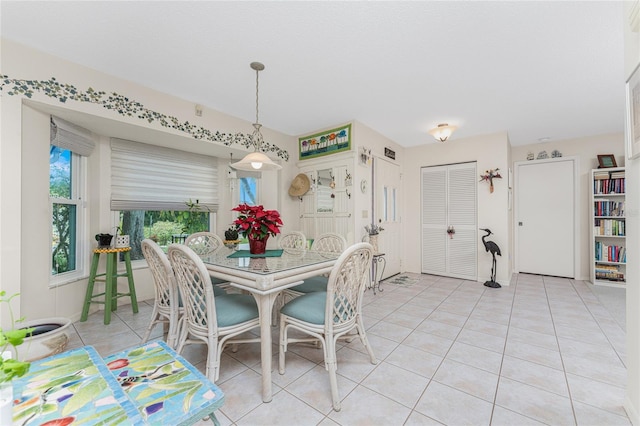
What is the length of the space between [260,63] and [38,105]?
189cm

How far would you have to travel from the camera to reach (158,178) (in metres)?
3.46

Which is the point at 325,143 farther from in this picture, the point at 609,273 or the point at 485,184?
the point at 609,273

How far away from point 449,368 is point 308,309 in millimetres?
1152

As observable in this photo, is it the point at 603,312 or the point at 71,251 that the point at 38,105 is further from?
the point at 603,312

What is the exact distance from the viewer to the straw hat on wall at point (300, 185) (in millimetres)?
4137

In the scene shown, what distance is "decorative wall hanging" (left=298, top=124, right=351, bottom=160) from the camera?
12.4 feet

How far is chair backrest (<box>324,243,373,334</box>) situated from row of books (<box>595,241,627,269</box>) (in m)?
4.71

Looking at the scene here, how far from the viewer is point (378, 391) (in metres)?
1.69

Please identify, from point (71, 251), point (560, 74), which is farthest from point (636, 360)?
point (71, 251)

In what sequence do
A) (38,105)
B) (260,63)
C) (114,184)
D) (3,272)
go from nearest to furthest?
(3,272)
(38,105)
(260,63)
(114,184)

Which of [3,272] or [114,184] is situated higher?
[114,184]

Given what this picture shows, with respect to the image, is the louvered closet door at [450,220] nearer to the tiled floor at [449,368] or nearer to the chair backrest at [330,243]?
the tiled floor at [449,368]

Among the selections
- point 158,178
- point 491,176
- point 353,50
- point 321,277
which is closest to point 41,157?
point 158,178

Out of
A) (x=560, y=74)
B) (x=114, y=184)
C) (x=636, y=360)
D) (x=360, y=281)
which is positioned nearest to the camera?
(x=636, y=360)
